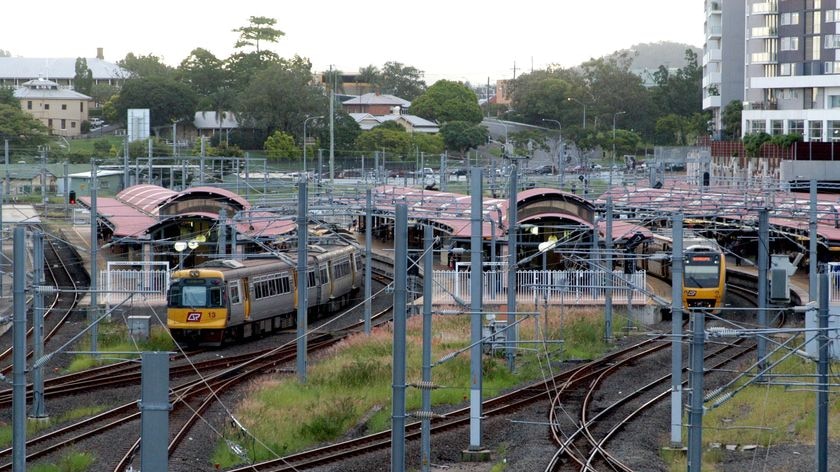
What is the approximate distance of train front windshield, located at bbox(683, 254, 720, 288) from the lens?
28.4 metres

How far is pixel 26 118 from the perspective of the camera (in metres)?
73.0

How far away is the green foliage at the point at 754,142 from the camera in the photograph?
188ft

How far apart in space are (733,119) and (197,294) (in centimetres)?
4996

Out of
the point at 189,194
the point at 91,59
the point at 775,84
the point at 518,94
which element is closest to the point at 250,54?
the point at 518,94

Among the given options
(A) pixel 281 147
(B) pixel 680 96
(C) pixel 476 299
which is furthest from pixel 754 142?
(C) pixel 476 299

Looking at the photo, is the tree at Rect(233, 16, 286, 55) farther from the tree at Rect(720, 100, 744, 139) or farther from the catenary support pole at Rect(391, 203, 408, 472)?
the catenary support pole at Rect(391, 203, 408, 472)

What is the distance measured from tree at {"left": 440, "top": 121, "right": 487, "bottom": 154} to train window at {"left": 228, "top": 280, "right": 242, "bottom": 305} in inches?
2065

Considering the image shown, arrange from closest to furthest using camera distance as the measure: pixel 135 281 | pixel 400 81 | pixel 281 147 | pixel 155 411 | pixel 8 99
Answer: pixel 155 411 → pixel 135 281 → pixel 281 147 → pixel 8 99 → pixel 400 81

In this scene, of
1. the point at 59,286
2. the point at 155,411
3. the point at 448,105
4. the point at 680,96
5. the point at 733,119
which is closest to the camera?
the point at 155,411

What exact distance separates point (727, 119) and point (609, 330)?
46988 mm

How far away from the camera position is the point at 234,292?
24453 millimetres

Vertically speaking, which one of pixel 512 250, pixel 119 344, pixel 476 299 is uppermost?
pixel 512 250

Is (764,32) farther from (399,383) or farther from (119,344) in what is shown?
(399,383)

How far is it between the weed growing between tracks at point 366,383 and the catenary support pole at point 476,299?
1842 mm
